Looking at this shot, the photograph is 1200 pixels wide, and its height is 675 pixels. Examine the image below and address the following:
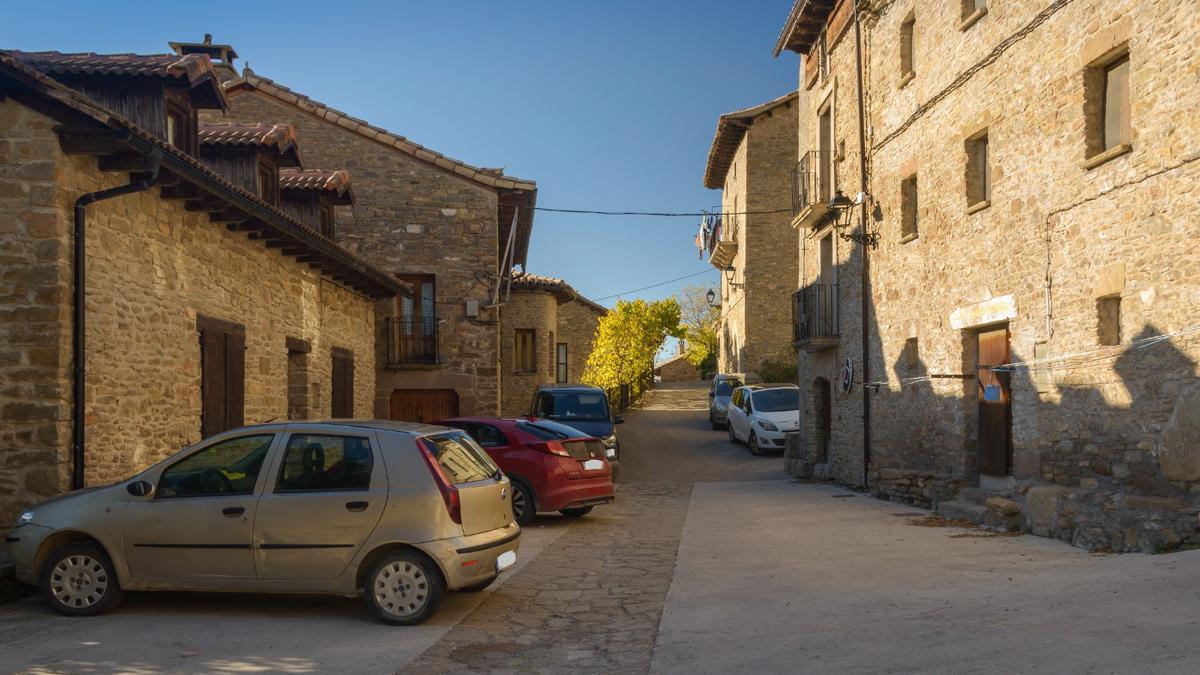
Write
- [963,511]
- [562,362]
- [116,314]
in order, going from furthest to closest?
[562,362], [963,511], [116,314]

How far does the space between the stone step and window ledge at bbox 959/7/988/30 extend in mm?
6535

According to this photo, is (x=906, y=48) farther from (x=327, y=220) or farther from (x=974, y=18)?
(x=327, y=220)

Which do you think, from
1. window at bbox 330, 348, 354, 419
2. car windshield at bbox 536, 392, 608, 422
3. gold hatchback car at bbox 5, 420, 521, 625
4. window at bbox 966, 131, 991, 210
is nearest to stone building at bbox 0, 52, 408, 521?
gold hatchback car at bbox 5, 420, 521, 625

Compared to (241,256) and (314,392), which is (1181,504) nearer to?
(241,256)

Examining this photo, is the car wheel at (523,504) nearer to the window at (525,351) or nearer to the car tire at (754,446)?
the car tire at (754,446)

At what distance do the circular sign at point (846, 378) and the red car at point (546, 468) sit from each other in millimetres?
7403

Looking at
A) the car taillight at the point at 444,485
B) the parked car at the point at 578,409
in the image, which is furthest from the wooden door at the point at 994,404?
the car taillight at the point at 444,485

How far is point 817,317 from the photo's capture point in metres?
20.4

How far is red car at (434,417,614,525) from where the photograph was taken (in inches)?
492

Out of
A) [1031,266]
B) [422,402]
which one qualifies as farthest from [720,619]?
[422,402]

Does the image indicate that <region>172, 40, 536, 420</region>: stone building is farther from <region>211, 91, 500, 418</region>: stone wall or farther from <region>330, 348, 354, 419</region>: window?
<region>330, 348, 354, 419</region>: window

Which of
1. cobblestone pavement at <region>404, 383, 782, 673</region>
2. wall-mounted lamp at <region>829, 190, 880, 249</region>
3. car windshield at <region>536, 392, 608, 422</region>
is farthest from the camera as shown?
car windshield at <region>536, 392, 608, 422</region>

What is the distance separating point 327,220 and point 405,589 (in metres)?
15.1

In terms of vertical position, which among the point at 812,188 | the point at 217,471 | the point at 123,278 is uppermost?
the point at 812,188
